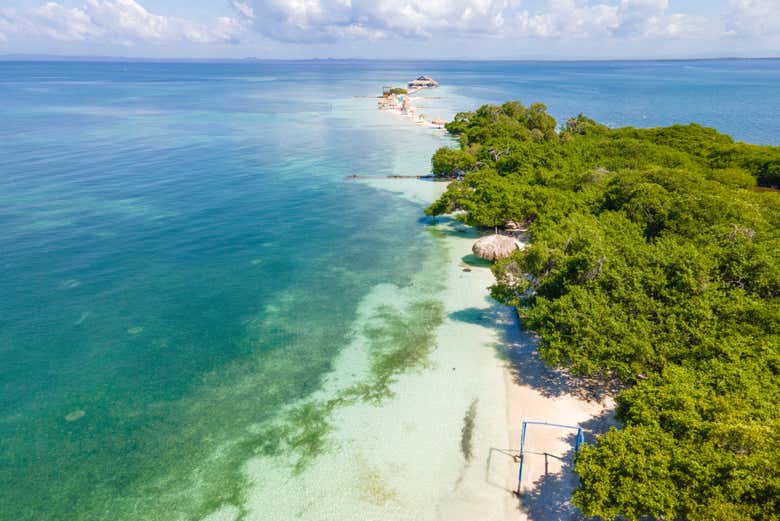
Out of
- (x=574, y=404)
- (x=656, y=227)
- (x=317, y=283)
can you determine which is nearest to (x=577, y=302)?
(x=574, y=404)

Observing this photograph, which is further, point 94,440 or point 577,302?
point 577,302

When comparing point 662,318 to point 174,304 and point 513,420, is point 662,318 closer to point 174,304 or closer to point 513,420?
point 513,420

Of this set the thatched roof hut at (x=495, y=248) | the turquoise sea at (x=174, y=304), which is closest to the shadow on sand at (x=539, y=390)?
→ the turquoise sea at (x=174, y=304)

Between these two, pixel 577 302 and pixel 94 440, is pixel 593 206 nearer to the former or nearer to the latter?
pixel 577 302

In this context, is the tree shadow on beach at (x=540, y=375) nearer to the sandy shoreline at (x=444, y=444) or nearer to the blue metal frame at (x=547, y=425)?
the sandy shoreline at (x=444, y=444)

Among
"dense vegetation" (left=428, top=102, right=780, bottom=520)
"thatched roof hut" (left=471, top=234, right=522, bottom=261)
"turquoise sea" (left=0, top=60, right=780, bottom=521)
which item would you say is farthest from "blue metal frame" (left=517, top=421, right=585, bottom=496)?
"thatched roof hut" (left=471, top=234, right=522, bottom=261)

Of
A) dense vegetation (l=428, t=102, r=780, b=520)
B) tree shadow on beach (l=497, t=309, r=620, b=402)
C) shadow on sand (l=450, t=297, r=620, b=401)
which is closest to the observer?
dense vegetation (l=428, t=102, r=780, b=520)

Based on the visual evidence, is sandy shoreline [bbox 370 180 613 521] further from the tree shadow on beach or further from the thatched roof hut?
the thatched roof hut
